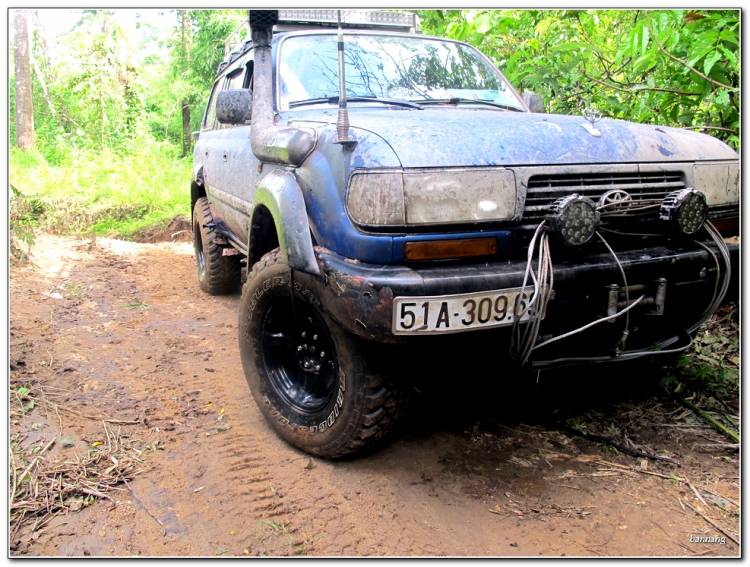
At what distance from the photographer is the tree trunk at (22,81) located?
13070 mm

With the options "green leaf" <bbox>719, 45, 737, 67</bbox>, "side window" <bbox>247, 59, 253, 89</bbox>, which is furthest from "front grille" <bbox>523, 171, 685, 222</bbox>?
"side window" <bbox>247, 59, 253, 89</bbox>

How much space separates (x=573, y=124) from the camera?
8.80ft

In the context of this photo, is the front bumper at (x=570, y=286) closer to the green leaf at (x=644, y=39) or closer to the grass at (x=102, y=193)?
the green leaf at (x=644, y=39)

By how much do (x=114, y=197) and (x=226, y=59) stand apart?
5409 millimetres

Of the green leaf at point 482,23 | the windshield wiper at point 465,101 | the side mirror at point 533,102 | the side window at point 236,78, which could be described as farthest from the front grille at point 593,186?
the side window at point 236,78

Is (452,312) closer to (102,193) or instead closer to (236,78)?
(236,78)

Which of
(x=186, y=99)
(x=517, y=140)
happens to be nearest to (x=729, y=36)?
(x=517, y=140)

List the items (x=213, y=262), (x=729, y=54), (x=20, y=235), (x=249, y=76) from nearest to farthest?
(x=729, y=54)
(x=249, y=76)
(x=213, y=262)
(x=20, y=235)

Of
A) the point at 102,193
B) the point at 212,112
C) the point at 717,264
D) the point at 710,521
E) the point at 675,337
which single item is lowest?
the point at 710,521

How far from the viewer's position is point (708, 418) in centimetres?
303

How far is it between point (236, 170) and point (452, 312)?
7.68 ft

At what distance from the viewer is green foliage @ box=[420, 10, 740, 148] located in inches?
152

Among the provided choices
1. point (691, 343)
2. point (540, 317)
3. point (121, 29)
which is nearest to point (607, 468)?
point (691, 343)

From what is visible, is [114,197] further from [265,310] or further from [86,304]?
[265,310]
